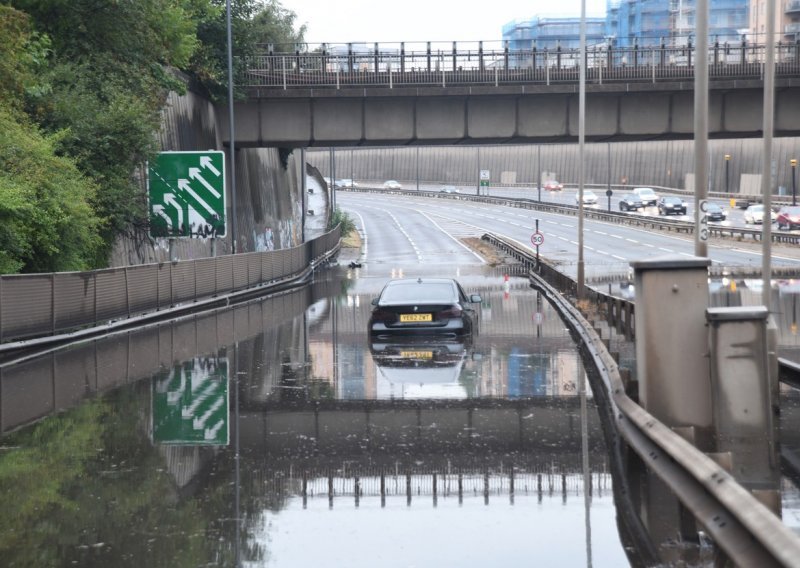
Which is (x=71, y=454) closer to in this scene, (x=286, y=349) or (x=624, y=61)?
(x=286, y=349)

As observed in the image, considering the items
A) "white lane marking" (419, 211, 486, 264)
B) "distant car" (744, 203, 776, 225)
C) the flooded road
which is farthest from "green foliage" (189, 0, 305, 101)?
"distant car" (744, 203, 776, 225)

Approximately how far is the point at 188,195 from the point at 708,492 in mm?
32731

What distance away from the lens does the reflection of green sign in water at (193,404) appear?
1285 centimetres

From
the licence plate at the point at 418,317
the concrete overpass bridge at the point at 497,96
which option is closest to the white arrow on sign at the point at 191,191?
the concrete overpass bridge at the point at 497,96

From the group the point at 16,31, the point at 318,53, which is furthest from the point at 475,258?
the point at 16,31

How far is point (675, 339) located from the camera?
1137cm

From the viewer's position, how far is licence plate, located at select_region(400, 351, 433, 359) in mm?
21250

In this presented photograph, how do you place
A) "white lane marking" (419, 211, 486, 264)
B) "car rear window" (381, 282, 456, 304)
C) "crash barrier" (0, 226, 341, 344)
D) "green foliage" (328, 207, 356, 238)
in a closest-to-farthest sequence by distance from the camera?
"crash barrier" (0, 226, 341, 344), "car rear window" (381, 282, 456, 304), "white lane marking" (419, 211, 486, 264), "green foliage" (328, 207, 356, 238)

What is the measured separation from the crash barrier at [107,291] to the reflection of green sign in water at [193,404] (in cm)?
431

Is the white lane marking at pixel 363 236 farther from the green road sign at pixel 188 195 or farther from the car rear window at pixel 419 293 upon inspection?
the car rear window at pixel 419 293

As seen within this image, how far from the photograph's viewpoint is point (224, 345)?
2411 centimetres

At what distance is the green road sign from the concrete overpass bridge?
9753 millimetres

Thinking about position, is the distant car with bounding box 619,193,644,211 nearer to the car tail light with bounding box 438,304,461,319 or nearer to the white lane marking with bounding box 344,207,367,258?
the white lane marking with bounding box 344,207,367,258

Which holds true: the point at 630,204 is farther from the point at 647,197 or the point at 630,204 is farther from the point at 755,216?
the point at 755,216
